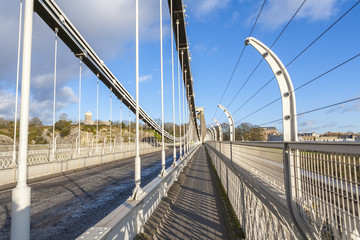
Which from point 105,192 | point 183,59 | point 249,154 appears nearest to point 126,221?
point 249,154

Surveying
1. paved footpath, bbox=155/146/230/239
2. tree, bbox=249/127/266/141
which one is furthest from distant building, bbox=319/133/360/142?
paved footpath, bbox=155/146/230/239

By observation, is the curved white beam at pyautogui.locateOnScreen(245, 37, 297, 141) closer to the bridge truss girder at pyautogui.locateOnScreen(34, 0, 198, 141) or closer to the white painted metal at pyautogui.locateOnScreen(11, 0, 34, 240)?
the white painted metal at pyautogui.locateOnScreen(11, 0, 34, 240)

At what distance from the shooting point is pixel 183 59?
24250 millimetres

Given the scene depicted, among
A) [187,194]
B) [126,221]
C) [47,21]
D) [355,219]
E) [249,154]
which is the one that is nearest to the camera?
[355,219]

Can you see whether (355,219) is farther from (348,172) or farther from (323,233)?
(323,233)

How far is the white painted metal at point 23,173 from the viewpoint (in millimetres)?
1616

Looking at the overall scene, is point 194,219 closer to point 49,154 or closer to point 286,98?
point 286,98

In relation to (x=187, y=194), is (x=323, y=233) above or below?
above

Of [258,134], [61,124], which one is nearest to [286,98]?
[258,134]

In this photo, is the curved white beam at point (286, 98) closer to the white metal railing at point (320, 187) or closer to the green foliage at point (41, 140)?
the white metal railing at point (320, 187)

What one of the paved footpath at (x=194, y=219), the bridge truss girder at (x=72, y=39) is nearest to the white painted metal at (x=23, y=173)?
the paved footpath at (x=194, y=219)

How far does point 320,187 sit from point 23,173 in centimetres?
208

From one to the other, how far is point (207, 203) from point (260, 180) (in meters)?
3.53

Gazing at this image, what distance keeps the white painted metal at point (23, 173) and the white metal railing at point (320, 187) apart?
1974 mm
